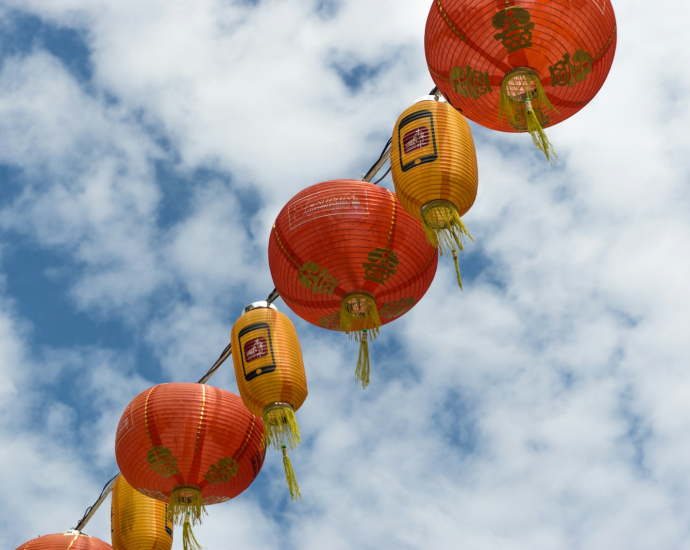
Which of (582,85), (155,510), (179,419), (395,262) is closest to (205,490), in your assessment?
(179,419)

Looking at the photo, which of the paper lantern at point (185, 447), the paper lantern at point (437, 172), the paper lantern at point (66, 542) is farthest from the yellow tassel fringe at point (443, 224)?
the paper lantern at point (66, 542)

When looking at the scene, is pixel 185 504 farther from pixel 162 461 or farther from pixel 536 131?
pixel 536 131

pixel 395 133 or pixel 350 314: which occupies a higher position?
pixel 395 133

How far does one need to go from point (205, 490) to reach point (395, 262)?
8.34 ft

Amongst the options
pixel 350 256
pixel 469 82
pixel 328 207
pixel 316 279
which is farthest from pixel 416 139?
pixel 316 279

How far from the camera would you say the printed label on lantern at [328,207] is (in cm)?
632

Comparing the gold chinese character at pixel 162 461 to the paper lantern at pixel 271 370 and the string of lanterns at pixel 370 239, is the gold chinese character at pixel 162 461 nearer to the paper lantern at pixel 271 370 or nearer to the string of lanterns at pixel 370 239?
the string of lanterns at pixel 370 239

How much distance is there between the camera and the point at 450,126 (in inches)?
239

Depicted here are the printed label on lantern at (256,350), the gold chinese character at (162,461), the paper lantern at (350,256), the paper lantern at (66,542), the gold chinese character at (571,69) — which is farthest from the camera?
the paper lantern at (66,542)

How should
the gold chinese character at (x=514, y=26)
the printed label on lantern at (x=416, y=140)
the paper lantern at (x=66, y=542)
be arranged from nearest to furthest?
the gold chinese character at (x=514, y=26)
the printed label on lantern at (x=416, y=140)
the paper lantern at (x=66, y=542)

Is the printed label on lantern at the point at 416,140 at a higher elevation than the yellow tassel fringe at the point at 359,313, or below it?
higher

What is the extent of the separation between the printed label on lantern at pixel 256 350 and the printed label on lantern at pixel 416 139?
1906mm

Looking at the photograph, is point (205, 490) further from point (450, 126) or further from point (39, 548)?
point (450, 126)

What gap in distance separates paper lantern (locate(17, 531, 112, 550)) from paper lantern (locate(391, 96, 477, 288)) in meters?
5.09
